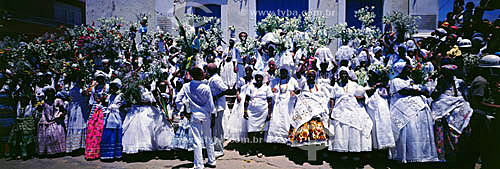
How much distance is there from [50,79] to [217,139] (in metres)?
4.21

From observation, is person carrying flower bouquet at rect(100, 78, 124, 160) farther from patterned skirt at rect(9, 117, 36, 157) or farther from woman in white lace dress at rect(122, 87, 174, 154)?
patterned skirt at rect(9, 117, 36, 157)

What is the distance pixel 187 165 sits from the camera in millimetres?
5273

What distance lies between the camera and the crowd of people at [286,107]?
4.55 metres

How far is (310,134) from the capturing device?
504cm

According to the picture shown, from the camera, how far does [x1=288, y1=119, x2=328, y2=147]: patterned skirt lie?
198 inches

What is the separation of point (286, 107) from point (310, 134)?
2.83 feet

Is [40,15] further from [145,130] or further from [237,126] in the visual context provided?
[237,126]

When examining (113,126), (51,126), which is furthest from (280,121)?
(51,126)

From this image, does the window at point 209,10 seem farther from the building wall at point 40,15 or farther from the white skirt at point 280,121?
the building wall at point 40,15

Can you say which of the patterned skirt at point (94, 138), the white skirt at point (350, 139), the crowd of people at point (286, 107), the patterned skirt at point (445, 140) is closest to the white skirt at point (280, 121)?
the crowd of people at point (286, 107)

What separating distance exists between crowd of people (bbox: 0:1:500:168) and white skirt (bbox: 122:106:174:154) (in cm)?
2

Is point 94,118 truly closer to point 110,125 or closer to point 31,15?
point 110,125

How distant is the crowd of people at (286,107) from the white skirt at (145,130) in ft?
0.07

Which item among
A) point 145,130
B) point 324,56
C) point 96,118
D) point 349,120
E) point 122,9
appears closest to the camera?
point 349,120
